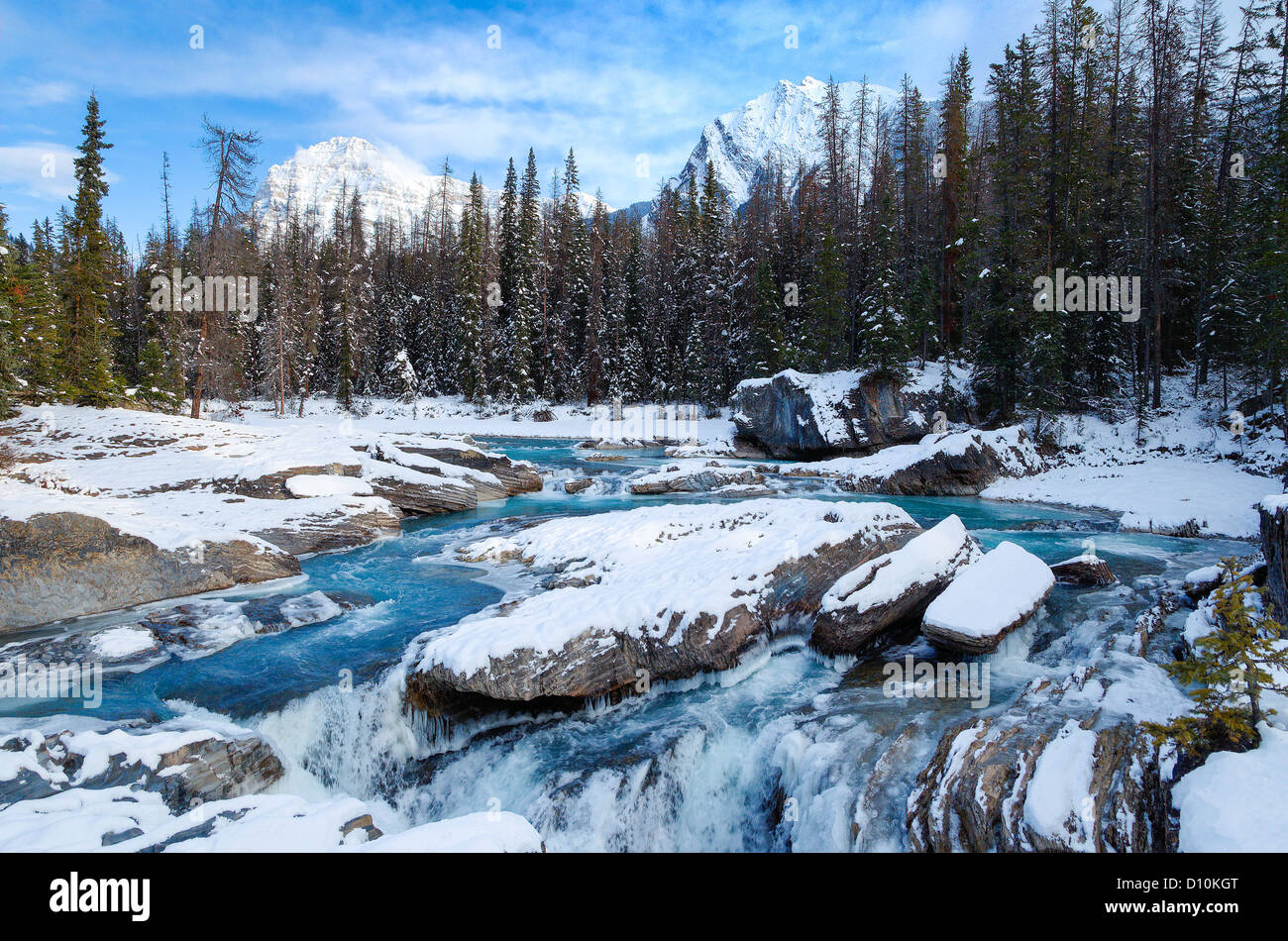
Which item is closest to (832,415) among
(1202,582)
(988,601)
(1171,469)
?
(1171,469)

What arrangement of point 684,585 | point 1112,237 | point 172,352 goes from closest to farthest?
point 684,585 < point 1112,237 < point 172,352

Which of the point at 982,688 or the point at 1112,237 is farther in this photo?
the point at 1112,237

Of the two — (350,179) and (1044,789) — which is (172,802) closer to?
(1044,789)

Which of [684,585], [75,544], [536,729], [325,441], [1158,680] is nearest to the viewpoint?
[1158,680]

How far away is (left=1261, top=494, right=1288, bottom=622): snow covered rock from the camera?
6609mm

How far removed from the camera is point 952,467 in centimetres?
2123

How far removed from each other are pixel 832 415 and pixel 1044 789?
2656cm

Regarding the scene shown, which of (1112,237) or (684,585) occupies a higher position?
(1112,237)

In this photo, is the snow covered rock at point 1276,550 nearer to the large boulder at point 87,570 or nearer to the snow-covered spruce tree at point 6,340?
the large boulder at point 87,570
